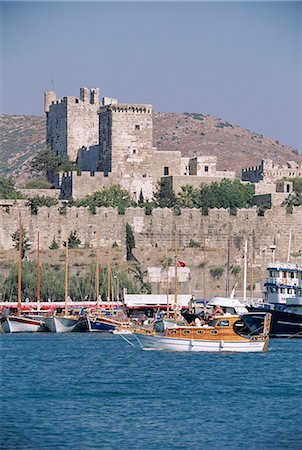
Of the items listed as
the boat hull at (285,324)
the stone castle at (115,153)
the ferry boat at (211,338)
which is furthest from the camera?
the stone castle at (115,153)

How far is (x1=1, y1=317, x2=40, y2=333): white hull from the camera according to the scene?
49.3 metres

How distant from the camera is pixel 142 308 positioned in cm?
5253

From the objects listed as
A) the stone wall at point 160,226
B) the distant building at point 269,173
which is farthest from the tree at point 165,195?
the distant building at point 269,173

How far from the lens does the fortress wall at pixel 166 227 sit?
60.9 metres

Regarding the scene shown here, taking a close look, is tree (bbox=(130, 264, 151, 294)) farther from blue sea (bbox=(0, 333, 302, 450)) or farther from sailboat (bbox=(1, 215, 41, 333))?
blue sea (bbox=(0, 333, 302, 450))

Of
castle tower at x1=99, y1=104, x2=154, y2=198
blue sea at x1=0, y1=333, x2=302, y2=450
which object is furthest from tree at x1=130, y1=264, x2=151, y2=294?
blue sea at x1=0, y1=333, x2=302, y2=450

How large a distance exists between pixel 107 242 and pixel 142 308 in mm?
8983

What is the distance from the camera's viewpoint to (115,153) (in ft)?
219

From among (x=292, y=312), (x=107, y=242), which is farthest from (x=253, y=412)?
(x=107, y=242)

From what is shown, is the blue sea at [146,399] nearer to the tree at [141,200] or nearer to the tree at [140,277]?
the tree at [140,277]

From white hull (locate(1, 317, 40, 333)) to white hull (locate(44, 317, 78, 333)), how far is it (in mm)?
530

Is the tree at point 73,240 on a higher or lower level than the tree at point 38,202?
lower

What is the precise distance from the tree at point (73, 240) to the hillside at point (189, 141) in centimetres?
6159

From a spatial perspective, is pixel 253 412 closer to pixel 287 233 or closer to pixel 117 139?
pixel 287 233
